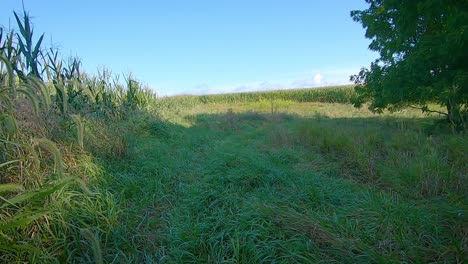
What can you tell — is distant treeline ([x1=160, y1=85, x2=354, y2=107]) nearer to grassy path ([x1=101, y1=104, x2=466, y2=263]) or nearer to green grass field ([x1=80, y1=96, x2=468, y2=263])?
green grass field ([x1=80, y1=96, x2=468, y2=263])

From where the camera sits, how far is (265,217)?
254 cm

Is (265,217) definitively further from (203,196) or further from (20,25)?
(20,25)

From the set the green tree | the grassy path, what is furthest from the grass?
the green tree

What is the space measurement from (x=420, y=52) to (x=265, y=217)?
5.10 metres

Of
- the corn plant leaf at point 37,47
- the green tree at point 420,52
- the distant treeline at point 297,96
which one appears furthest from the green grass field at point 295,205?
the distant treeline at point 297,96

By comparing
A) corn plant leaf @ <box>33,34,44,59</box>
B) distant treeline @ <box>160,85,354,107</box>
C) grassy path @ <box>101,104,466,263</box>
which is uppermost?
corn plant leaf @ <box>33,34,44,59</box>

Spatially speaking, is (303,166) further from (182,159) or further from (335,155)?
(182,159)

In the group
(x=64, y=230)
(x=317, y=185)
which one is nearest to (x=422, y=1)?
(x=317, y=185)

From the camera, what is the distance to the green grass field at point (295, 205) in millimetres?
2123

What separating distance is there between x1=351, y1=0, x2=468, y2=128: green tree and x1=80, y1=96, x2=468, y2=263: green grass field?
1.40 metres

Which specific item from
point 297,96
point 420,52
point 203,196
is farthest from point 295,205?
point 297,96

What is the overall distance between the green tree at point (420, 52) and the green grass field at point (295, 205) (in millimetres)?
1404

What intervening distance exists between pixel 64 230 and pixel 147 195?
3.57 feet

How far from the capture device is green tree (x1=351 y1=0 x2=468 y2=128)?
16.3 feet
